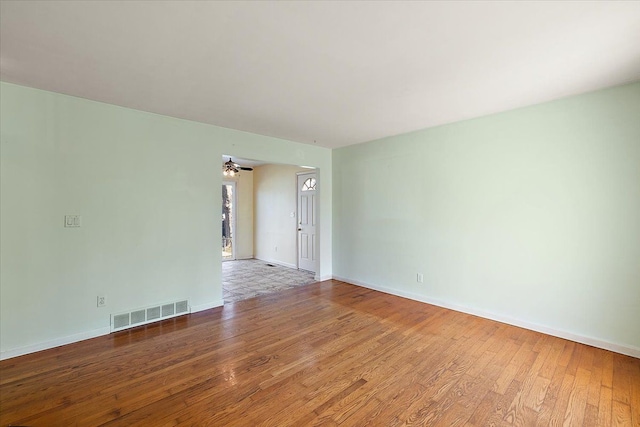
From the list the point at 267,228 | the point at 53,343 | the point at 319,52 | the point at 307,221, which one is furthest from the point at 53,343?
the point at 267,228

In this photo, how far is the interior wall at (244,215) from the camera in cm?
771

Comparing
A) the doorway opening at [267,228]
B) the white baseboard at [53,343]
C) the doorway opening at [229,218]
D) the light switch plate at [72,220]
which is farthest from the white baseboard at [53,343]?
the doorway opening at [229,218]

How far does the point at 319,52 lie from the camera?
2.07m

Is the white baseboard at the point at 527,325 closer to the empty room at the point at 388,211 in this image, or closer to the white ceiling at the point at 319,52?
the empty room at the point at 388,211

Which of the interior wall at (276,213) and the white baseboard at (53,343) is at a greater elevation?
the interior wall at (276,213)

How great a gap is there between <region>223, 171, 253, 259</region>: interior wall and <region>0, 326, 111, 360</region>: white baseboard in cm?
464

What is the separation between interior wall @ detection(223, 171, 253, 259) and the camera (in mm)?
7715

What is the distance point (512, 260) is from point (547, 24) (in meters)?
2.52

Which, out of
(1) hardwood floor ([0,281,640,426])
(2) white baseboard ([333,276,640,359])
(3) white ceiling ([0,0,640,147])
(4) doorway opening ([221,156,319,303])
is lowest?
(1) hardwood floor ([0,281,640,426])

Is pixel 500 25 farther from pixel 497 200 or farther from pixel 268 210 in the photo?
pixel 268 210

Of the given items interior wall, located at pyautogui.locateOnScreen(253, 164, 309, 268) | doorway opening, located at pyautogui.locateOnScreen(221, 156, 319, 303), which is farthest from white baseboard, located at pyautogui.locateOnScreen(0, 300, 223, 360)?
interior wall, located at pyautogui.locateOnScreen(253, 164, 309, 268)

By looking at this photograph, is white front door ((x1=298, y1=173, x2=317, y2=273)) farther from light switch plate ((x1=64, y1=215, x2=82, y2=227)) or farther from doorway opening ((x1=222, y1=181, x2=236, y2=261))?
light switch plate ((x1=64, y1=215, x2=82, y2=227))

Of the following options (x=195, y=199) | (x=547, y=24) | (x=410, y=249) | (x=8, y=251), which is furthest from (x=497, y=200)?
(x=8, y=251)

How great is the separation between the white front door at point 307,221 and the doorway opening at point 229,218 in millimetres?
2239
